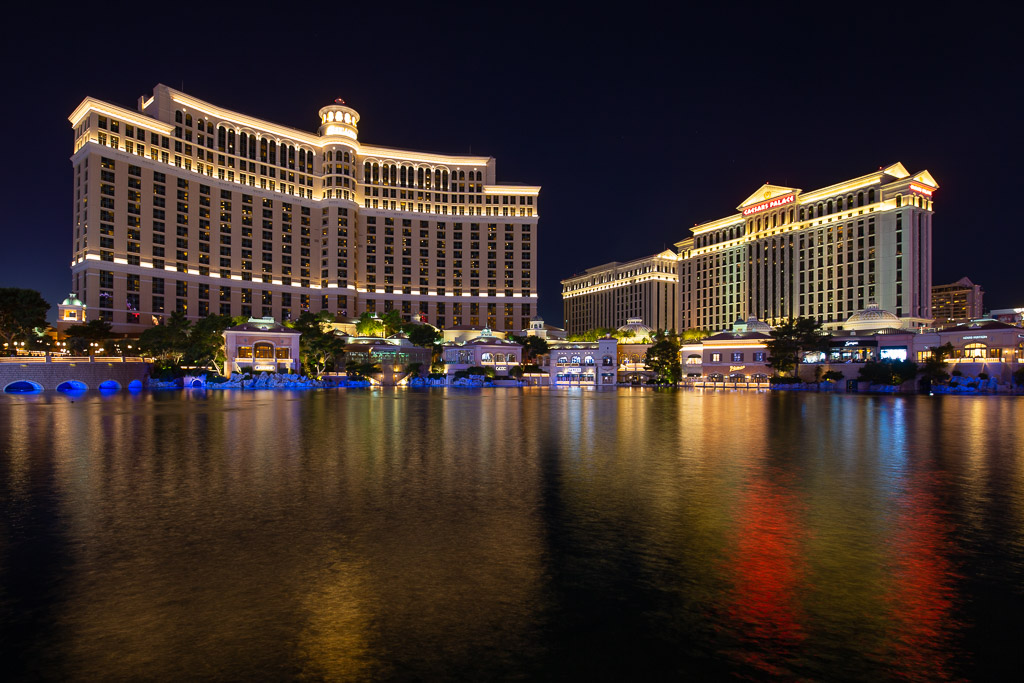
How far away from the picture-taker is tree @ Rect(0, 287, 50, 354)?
70875 millimetres

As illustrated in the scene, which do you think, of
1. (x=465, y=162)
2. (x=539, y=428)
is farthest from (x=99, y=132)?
(x=539, y=428)

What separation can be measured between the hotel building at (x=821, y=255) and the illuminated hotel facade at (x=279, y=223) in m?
49.9

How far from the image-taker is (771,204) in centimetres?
13762

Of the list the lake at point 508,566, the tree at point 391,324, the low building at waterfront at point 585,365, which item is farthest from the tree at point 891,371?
the tree at point 391,324

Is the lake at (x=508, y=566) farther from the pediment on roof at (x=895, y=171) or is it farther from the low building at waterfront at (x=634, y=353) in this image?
the pediment on roof at (x=895, y=171)

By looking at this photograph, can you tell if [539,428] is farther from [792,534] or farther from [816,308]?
[816,308]

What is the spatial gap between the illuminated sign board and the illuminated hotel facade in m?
54.0

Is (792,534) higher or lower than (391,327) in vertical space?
lower

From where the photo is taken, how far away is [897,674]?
575cm

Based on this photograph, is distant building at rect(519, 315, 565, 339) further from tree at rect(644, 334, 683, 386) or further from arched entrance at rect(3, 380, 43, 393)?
arched entrance at rect(3, 380, 43, 393)

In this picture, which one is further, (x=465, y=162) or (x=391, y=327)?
(x=465, y=162)

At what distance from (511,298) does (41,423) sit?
120823 millimetres

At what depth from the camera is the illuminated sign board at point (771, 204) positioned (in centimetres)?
13368

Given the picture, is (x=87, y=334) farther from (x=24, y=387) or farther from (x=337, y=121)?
(x=337, y=121)
